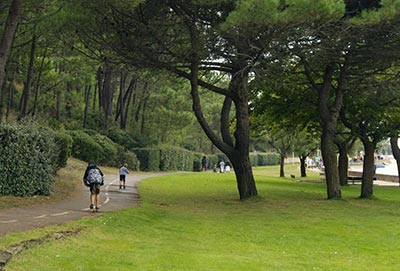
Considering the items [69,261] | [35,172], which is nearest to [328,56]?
[35,172]

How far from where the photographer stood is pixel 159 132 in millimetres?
53156

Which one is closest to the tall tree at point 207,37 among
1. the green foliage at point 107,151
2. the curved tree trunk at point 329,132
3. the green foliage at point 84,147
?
the curved tree trunk at point 329,132

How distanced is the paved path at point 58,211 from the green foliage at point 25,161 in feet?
3.90

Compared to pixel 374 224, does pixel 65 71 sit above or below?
above

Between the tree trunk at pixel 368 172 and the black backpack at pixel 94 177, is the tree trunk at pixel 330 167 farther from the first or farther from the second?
the black backpack at pixel 94 177

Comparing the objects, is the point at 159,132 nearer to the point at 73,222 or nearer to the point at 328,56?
the point at 328,56

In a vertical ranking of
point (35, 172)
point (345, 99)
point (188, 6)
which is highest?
point (188, 6)

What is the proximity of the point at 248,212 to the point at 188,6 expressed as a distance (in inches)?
279

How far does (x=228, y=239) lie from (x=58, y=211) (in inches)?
207

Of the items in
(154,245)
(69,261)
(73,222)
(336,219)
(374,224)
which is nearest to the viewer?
→ (69,261)

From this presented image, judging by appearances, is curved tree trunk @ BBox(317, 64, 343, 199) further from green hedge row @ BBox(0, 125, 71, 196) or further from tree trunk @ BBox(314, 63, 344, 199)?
green hedge row @ BBox(0, 125, 71, 196)

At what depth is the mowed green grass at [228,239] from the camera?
8.74 metres

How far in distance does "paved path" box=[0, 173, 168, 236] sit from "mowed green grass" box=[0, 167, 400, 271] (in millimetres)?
727

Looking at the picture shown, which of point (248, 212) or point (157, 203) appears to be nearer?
point (248, 212)
